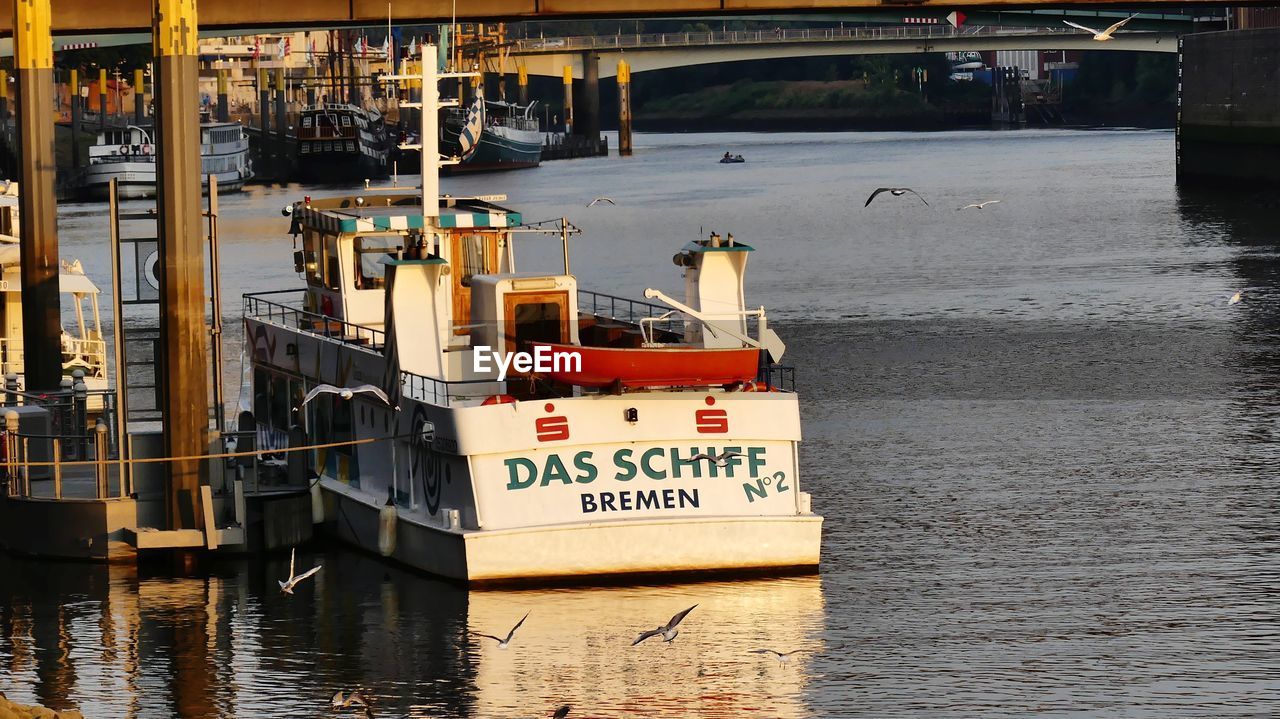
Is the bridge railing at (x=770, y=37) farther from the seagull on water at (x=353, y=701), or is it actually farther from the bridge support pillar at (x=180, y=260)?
the seagull on water at (x=353, y=701)

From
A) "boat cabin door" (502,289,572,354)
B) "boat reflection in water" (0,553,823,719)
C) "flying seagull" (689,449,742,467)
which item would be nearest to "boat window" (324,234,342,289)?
"boat cabin door" (502,289,572,354)

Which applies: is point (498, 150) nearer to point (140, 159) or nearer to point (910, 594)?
point (140, 159)

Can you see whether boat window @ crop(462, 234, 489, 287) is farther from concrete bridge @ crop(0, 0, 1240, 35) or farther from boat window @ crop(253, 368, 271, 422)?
concrete bridge @ crop(0, 0, 1240, 35)

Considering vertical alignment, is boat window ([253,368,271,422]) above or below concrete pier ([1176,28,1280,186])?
below

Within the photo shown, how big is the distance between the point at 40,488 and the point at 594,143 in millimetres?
163933

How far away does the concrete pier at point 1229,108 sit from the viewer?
103 metres

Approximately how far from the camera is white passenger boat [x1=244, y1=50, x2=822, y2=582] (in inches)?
1075

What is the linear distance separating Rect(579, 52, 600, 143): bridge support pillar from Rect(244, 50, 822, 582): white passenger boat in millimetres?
161212

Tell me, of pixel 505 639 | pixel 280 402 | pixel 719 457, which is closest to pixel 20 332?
pixel 280 402

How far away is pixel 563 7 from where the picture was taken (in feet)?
176

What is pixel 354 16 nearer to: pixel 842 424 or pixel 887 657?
pixel 842 424

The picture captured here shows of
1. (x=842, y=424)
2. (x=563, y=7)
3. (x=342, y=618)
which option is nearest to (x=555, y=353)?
(x=342, y=618)

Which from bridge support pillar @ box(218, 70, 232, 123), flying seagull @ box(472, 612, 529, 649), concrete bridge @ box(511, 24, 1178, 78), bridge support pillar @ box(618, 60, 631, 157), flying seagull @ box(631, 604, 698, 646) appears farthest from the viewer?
bridge support pillar @ box(618, 60, 631, 157)

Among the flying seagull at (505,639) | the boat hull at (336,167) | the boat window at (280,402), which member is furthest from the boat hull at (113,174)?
the flying seagull at (505,639)
